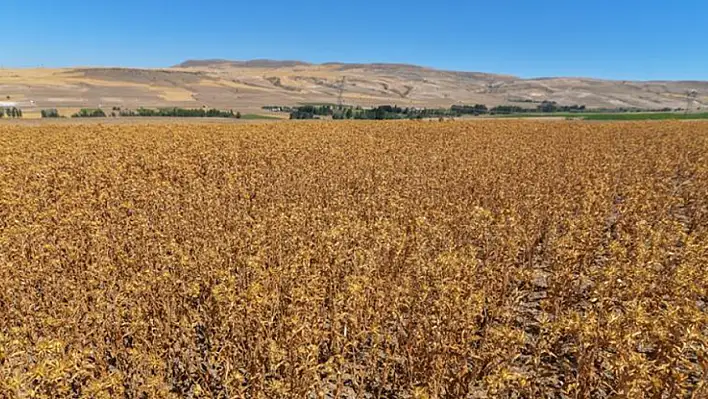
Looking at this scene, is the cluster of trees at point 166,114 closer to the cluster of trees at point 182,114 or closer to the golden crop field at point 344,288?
the cluster of trees at point 182,114

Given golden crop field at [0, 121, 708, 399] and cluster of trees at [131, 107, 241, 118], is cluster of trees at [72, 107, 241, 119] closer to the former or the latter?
cluster of trees at [131, 107, 241, 118]

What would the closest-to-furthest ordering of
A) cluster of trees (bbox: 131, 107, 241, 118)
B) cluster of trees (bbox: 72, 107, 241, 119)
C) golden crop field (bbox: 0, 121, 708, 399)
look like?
golden crop field (bbox: 0, 121, 708, 399) → cluster of trees (bbox: 72, 107, 241, 119) → cluster of trees (bbox: 131, 107, 241, 118)

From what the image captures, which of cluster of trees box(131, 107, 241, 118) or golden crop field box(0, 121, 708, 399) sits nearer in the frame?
golden crop field box(0, 121, 708, 399)

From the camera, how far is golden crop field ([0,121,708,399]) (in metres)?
4.56

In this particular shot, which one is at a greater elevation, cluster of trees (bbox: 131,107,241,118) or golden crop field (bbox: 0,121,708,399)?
cluster of trees (bbox: 131,107,241,118)

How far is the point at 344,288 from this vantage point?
255 inches

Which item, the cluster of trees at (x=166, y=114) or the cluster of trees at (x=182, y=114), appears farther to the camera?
the cluster of trees at (x=182, y=114)

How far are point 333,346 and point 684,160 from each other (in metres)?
22.0

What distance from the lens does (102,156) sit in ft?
54.6

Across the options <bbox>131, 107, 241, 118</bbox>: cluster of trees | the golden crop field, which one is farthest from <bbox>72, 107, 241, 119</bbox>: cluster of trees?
the golden crop field

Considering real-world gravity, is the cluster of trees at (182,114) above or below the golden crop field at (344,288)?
above

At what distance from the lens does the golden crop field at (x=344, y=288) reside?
456cm

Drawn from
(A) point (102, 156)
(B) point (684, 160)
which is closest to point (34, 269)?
(A) point (102, 156)

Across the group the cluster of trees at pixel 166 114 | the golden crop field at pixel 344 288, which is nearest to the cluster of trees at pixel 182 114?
the cluster of trees at pixel 166 114
